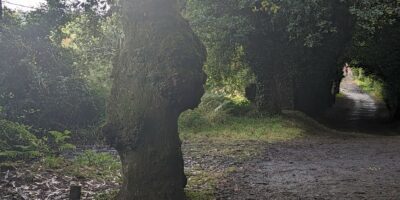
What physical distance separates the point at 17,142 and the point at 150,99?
575 centimetres

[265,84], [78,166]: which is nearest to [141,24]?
[78,166]

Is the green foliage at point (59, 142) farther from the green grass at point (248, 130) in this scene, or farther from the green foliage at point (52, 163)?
the green grass at point (248, 130)

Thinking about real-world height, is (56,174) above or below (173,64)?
below

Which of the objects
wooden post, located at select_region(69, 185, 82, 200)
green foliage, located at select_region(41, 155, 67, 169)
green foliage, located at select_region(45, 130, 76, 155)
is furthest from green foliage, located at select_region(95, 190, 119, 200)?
green foliage, located at select_region(45, 130, 76, 155)

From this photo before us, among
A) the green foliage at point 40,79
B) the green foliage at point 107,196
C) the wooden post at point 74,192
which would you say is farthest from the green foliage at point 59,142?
the wooden post at point 74,192

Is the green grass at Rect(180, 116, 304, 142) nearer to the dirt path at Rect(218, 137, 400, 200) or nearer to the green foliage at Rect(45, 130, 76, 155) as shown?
the dirt path at Rect(218, 137, 400, 200)

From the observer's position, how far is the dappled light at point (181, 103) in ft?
20.6

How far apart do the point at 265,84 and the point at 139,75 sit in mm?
16187

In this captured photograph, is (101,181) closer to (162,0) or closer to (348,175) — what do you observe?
(162,0)

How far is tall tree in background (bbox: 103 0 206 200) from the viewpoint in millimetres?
6109

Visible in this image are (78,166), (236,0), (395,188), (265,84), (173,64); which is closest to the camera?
(173,64)

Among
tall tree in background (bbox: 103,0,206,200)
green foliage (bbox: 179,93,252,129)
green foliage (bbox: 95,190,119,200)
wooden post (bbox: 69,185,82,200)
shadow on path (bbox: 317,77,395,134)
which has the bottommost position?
shadow on path (bbox: 317,77,395,134)

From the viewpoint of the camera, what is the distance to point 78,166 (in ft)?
31.5

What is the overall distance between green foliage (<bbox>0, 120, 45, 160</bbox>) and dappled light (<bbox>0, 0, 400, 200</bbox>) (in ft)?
0.11
